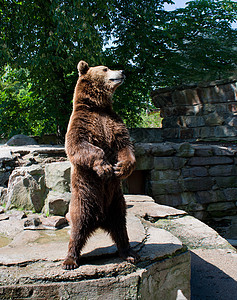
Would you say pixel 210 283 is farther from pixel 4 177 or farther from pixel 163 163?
pixel 163 163

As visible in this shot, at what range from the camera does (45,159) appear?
4.74 metres

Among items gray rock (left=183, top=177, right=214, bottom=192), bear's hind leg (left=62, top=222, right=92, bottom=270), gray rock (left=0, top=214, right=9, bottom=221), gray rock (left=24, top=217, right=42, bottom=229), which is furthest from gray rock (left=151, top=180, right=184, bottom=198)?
bear's hind leg (left=62, top=222, right=92, bottom=270)

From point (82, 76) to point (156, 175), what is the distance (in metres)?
4.50

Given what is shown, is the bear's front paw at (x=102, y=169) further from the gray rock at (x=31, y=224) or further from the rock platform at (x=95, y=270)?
the gray rock at (x=31, y=224)

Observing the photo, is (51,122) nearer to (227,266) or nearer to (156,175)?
(156,175)

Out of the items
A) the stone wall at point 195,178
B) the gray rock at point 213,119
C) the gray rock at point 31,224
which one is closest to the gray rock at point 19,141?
the stone wall at point 195,178

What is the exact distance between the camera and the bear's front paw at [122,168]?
84.0 inches

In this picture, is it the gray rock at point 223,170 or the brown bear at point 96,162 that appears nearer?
the brown bear at point 96,162

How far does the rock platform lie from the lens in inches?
77.3

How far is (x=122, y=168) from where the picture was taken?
84.3 inches

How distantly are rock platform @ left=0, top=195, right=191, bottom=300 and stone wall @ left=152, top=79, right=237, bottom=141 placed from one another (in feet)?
19.0

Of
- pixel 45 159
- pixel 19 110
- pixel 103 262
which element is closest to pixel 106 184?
pixel 103 262

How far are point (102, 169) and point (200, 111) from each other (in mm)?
6829

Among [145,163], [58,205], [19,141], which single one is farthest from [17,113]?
[58,205]
